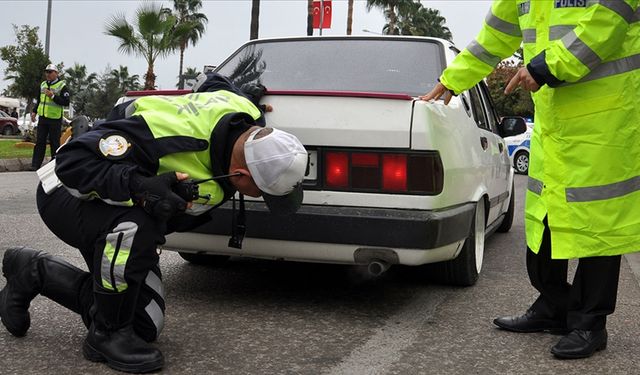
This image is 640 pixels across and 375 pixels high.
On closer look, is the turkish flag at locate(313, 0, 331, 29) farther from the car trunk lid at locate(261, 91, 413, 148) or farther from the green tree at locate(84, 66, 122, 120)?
the green tree at locate(84, 66, 122, 120)

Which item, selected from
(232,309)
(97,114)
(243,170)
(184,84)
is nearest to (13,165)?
(184,84)

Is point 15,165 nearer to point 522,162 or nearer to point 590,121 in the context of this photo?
point 522,162

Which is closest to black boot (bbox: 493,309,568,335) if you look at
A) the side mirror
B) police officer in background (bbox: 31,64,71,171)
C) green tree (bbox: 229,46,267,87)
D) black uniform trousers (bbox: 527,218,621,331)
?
black uniform trousers (bbox: 527,218,621,331)

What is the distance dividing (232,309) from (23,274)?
41.0 inches

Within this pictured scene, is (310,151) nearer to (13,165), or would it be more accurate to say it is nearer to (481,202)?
(481,202)

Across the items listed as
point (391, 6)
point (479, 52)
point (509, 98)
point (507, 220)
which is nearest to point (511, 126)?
point (507, 220)

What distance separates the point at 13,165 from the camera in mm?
13195

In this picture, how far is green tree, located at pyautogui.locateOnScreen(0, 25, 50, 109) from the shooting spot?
131 ft

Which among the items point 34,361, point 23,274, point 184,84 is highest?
point 184,84

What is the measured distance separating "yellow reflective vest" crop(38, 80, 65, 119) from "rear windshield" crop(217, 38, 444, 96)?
8413 millimetres

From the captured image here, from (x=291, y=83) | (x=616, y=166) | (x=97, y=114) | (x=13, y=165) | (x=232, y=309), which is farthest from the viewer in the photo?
(x=97, y=114)

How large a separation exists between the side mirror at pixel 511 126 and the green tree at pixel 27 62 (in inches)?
1434

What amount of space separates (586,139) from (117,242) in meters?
1.85

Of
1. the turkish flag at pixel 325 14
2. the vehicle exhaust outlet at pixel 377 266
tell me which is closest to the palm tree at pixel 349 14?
the turkish flag at pixel 325 14
